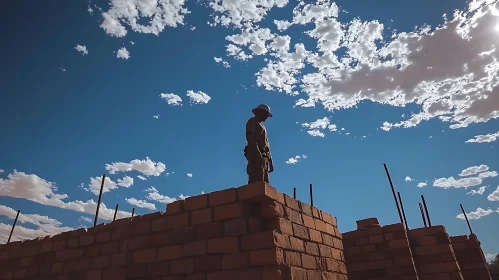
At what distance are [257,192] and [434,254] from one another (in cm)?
463

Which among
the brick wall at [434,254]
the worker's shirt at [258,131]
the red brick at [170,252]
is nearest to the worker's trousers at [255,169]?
the worker's shirt at [258,131]

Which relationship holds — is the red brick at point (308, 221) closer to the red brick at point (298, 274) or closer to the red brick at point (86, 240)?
the red brick at point (298, 274)

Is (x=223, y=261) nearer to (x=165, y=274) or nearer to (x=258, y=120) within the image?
(x=165, y=274)

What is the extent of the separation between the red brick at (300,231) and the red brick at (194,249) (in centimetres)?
91

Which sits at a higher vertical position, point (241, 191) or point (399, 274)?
point (241, 191)

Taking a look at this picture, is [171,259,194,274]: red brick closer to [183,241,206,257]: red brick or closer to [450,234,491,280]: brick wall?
[183,241,206,257]: red brick

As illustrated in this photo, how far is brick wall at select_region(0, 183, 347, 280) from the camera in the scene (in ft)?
10.2

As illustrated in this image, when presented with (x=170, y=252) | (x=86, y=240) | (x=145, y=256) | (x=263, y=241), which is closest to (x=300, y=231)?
(x=263, y=241)

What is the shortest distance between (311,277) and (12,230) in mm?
21000

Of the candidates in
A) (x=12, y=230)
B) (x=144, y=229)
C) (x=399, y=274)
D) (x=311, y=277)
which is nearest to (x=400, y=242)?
(x=399, y=274)

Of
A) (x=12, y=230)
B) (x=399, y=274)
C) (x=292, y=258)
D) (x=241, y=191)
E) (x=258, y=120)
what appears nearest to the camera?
(x=292, y=258)

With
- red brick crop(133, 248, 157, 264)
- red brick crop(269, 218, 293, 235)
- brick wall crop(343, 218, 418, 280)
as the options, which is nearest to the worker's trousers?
red brick crop(269, 218, 293, 235)

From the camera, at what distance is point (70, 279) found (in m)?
4.34

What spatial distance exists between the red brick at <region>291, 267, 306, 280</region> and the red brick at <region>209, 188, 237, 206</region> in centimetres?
86
